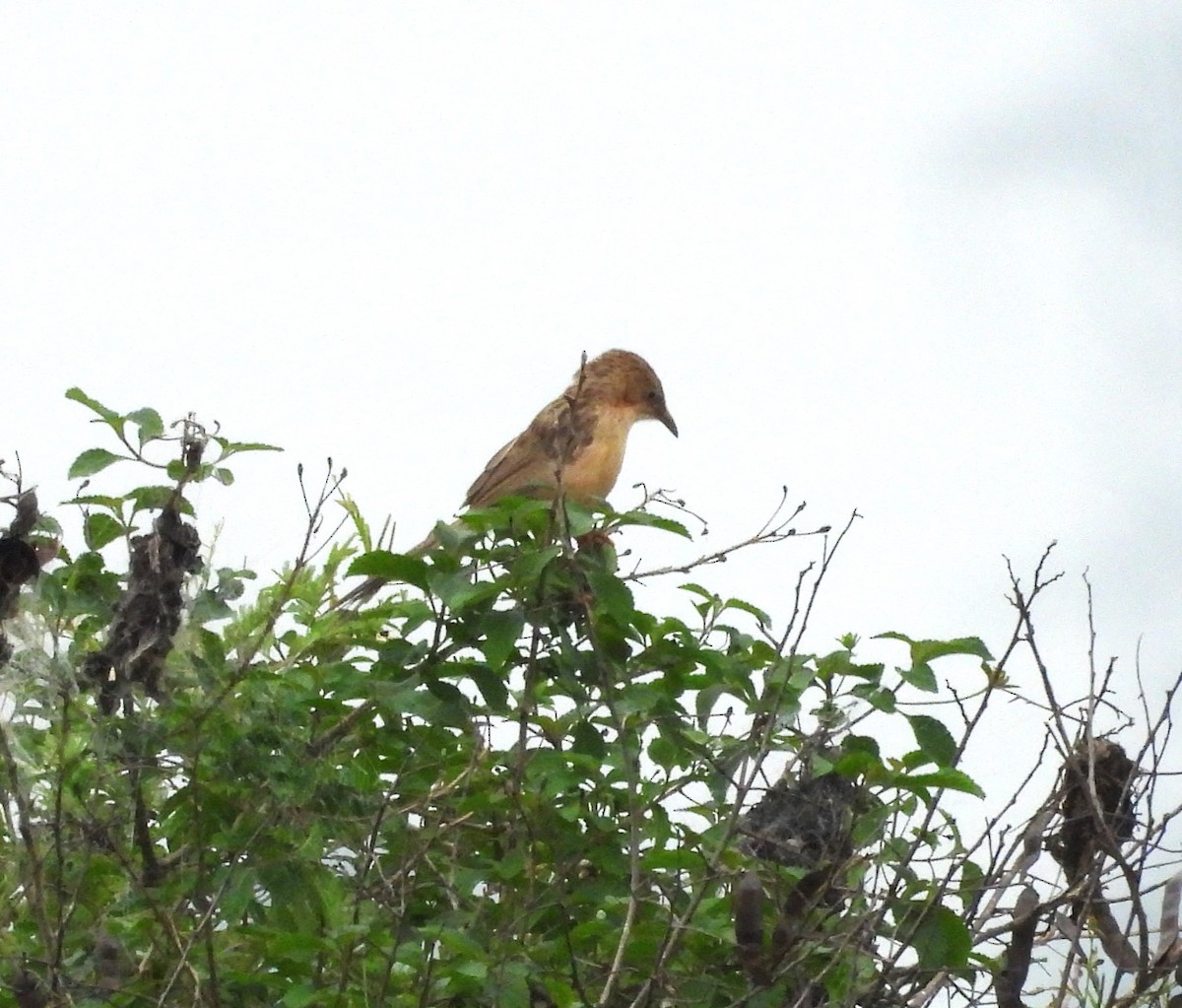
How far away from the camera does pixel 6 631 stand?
3.94 meters

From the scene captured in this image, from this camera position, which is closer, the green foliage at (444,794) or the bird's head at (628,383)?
the green foliage at (444,794)

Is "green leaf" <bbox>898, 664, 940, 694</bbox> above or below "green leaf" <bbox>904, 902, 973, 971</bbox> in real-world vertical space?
above

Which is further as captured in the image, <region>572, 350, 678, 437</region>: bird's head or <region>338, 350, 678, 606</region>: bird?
<region>572, 350, 678, 437</region>: bird's head

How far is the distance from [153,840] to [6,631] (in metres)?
1.00

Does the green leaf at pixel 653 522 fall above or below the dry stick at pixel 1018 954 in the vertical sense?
above

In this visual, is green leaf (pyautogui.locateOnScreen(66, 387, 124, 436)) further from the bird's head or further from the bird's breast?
the bird's head

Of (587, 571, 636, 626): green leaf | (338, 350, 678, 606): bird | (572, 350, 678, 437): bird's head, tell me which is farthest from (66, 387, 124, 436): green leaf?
(572, 350, 678, 437): bird's head

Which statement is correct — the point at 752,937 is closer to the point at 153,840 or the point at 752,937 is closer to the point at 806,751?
the point at 806,751

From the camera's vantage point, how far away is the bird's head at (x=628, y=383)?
24.7ft

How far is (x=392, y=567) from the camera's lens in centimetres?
391

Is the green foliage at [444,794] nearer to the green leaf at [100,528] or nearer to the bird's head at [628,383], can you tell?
the green leaf at [100,528]

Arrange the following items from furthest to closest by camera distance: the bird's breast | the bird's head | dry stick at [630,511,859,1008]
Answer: the bird's head
the bird's breast
dry stick at [630,511,859,1008]

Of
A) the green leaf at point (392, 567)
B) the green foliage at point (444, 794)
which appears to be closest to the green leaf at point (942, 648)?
the green foliage at point (444, 794)

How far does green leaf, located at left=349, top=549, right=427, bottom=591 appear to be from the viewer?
3.89m
